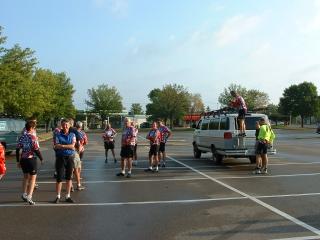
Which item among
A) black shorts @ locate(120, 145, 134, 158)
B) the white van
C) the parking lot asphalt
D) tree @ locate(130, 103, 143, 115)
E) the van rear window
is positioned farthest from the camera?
tree @ locate(130, 103, 143, 115)

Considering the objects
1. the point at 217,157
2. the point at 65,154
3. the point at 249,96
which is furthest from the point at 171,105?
the point at 65,154

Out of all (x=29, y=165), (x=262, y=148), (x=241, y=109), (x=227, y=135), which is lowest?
(x=29, y=165)

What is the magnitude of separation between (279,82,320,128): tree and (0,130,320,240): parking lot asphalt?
308 feet

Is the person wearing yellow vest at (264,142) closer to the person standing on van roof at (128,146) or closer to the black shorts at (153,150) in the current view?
the black shorts at (153,150)

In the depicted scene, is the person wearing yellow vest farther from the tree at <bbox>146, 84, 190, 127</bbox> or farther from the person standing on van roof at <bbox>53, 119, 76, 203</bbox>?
the tree at <bbox>146, 84, 190, 127</bbox>

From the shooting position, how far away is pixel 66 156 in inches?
423

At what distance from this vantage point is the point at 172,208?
9.73 metres

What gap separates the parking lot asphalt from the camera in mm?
7746

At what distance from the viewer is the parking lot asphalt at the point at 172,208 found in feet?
25.4

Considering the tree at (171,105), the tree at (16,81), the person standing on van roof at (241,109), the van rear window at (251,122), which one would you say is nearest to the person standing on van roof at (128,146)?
the person standing on van roof at (241,109)

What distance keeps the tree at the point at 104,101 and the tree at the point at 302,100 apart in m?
36.1

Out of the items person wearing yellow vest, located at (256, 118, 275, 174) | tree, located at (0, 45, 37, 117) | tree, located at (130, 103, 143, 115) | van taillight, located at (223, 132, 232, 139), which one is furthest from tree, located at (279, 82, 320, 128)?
person wearing yellow vest, located at (256, 118, 275, 174)

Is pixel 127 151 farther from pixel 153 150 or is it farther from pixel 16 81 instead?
pixel 16 81

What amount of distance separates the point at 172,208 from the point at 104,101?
103781 mm
